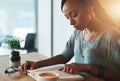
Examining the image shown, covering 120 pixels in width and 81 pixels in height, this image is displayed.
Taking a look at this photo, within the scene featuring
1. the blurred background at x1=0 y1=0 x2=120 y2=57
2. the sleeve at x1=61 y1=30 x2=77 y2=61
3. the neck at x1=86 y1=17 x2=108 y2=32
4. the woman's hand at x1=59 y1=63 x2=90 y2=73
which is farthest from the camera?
the blurred background at x1=0 y1=0 x2=120 y2=57

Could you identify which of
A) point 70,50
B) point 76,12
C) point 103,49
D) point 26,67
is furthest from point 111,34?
point 26,67

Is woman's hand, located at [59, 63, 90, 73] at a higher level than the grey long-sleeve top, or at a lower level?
lower

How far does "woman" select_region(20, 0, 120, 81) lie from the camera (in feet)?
4.08

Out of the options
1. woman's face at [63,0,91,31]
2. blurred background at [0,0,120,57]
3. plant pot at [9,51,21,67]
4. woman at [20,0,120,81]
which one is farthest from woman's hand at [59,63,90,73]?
blurred background at [0,0,120,57]

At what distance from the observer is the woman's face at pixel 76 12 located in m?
1.27

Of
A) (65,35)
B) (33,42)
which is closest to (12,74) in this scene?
(65,35)

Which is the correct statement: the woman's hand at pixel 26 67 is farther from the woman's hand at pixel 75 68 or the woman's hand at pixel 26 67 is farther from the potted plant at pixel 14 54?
the woman's hand at pixel 75 68

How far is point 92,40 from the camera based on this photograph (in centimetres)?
138

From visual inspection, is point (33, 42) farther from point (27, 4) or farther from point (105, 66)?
point (105, 66)

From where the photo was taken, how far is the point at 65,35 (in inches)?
151

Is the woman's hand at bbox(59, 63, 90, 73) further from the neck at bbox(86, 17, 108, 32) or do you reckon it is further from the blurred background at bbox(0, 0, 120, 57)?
the blurred background at bbox(0, 0, 120, 57)

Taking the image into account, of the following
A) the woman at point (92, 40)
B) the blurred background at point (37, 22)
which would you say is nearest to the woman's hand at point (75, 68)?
the woman at point (92, 40)

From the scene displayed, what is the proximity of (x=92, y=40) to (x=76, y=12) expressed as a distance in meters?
0.21

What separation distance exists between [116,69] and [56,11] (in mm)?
2899
